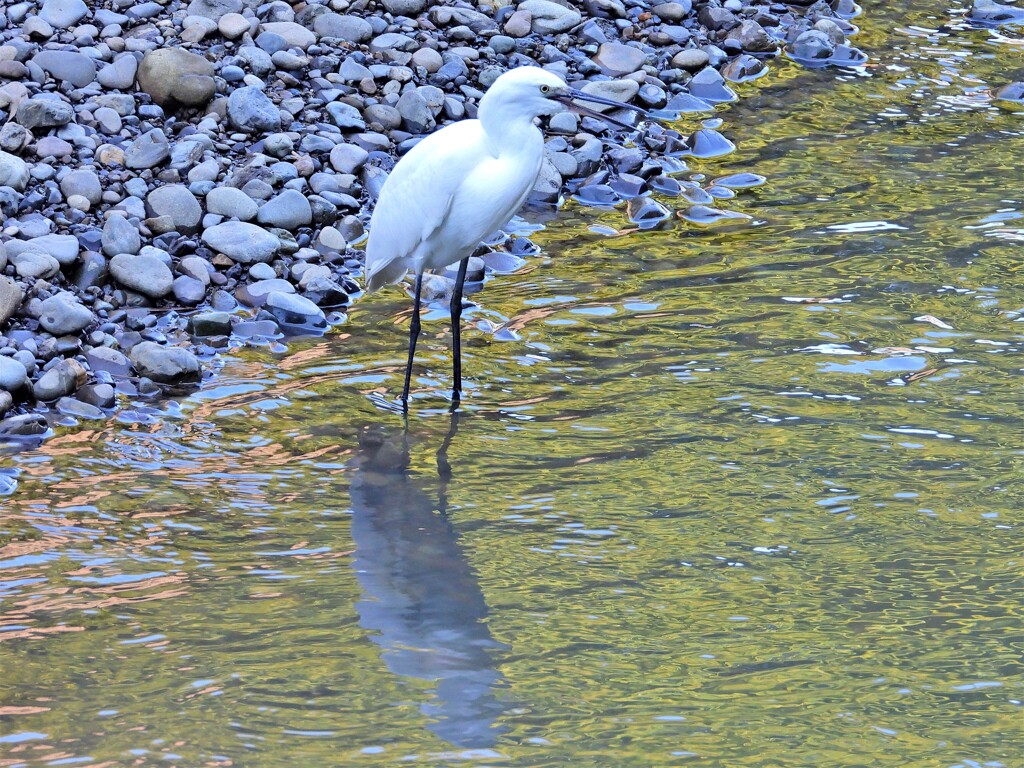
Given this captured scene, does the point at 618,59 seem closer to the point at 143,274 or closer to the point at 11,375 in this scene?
the point at 143,274

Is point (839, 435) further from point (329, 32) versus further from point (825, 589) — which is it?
point (329, 32)

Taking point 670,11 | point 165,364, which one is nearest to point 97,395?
point 165,364

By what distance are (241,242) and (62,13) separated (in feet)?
7.53

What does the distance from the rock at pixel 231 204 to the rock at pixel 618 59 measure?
2.94 meters

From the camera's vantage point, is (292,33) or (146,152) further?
(292,33)

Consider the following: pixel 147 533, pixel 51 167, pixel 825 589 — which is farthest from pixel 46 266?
pixel 825 589

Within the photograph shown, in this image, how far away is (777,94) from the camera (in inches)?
331

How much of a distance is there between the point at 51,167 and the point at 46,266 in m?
0.94

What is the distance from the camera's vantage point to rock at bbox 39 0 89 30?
7.29 metres

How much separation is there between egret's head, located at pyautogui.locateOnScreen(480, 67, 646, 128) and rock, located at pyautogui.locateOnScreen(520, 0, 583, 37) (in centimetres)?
406

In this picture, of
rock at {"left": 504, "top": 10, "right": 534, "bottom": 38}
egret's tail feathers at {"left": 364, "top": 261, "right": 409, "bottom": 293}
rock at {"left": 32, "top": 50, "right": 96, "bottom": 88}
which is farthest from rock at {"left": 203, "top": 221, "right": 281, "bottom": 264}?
rock at {"left": 504, "top": 10, "right": 534, "bottom": 38}

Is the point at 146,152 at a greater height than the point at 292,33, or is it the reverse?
the point at 292,33

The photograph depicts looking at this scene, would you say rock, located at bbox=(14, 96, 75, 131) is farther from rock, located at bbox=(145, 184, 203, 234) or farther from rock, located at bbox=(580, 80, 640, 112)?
rock, located at bbox=(580, 80, 640, 112)

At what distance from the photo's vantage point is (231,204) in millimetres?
6238
